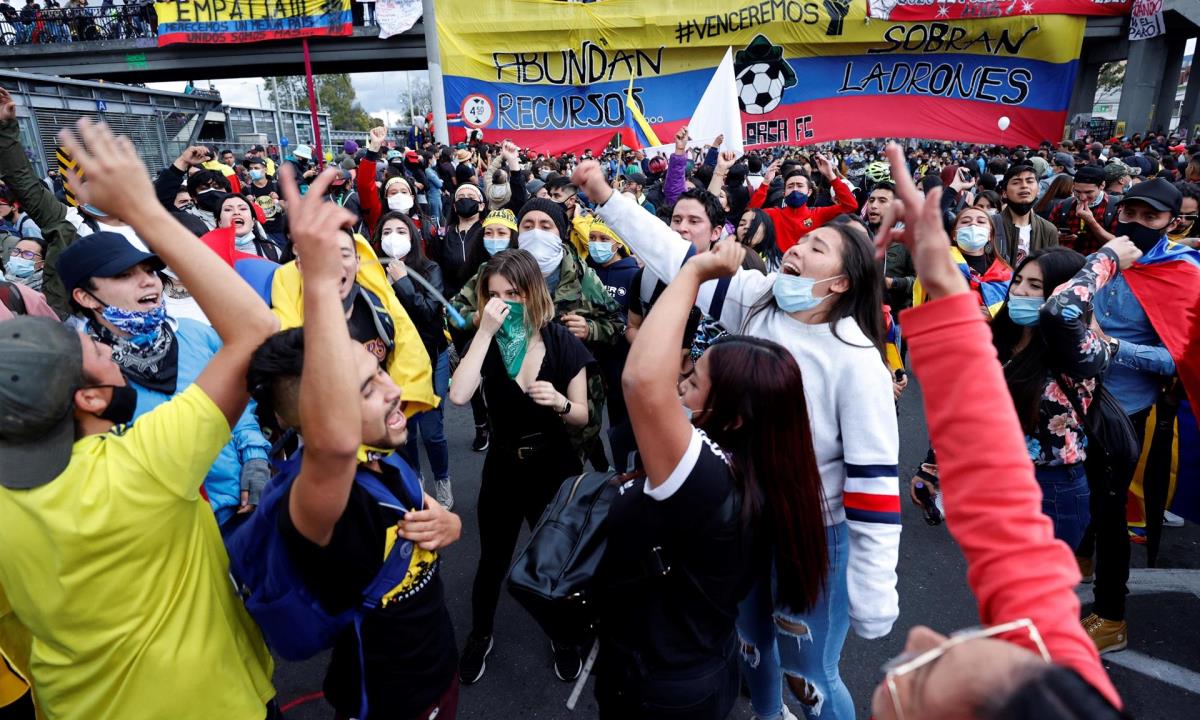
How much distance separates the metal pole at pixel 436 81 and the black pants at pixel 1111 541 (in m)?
14.2

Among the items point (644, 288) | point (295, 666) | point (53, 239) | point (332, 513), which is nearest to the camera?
point (332, 513)

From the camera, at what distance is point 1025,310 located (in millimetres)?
2744

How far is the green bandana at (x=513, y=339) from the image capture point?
9.74 ft

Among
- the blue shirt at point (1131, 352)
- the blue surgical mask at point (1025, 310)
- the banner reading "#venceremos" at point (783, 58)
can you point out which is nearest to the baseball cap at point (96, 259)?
the blue surgical mask at point (1025, 310)

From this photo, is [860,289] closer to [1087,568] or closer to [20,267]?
[1087,568]

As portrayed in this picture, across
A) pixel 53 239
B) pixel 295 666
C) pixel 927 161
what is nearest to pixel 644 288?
pixel 295 666

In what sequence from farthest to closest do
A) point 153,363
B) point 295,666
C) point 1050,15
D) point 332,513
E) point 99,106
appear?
point 99,106 → point 1050,15 → point 295,666 → point 153,363 → point 332,513

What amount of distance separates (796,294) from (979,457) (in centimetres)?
121

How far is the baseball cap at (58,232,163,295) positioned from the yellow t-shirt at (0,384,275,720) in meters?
1.20

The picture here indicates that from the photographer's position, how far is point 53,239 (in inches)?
164

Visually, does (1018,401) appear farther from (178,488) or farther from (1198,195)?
(1198,195)

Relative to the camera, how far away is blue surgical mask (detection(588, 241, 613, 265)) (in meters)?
4.67

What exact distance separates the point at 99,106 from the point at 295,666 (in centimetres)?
1929

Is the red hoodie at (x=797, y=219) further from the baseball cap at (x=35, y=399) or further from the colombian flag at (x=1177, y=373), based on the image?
the baseball cap at (x=35, y=399)
